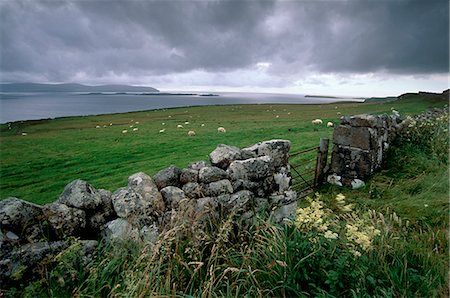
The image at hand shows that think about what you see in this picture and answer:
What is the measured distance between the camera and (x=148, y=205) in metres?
4.55

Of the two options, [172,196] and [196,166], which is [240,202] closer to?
[196,166]

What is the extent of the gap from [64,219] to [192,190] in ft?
6.47

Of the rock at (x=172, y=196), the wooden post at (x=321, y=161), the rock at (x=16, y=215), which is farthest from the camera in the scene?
the wooden post at (x=321, y=161)

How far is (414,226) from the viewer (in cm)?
625

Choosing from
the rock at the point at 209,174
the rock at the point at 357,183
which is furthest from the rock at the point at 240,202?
the rock at the point at 357,183

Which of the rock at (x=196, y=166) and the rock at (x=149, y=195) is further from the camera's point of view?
the rock at (x=196, y=166)

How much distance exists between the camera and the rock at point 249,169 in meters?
5.55

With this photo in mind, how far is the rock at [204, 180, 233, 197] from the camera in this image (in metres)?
5.18

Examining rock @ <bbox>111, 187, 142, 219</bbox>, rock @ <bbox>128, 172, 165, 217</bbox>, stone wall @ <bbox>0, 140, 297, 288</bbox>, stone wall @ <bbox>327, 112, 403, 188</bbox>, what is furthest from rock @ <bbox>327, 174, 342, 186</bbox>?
rock @ <bbox>111, 187, 142, 219</bbox>

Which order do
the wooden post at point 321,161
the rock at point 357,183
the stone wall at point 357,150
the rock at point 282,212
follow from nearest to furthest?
the rock at point 282,212, the rock at point 357,183, the stone wall at point 357,150, the wooden post at point 321,161

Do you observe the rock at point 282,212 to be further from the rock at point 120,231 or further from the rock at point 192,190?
the rock at point 120,231

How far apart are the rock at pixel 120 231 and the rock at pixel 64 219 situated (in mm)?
345

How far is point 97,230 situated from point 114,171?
8.92 metres

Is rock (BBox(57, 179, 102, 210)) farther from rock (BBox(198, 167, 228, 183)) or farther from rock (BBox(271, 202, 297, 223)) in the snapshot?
rock (BBox(271, 202, 297, 223))
